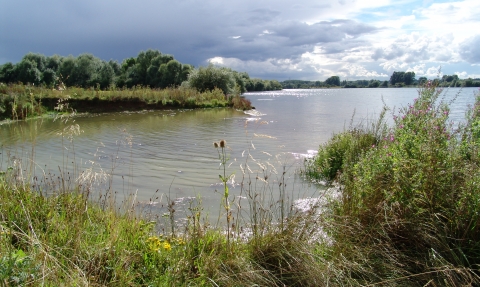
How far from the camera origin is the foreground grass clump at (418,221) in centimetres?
288

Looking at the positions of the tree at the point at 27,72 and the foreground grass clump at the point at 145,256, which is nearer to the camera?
the foreground grass clump at the point at 145,256

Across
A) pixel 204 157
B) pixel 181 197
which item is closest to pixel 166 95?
pixel 204 157

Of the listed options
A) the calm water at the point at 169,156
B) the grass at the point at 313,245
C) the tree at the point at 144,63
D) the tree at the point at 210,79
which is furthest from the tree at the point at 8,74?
the grass at the point at 313,245

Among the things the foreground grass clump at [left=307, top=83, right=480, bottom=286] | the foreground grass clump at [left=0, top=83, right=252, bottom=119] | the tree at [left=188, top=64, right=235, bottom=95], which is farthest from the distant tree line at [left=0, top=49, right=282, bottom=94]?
the foreground grass clump at [left=307, top=83, right=480, bottom=286]

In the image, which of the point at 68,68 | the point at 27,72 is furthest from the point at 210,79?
the point at 27,72

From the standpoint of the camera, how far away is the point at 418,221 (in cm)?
316

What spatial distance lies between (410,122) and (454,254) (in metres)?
2.07

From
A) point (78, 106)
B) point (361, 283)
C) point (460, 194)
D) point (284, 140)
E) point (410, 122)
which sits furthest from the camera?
point (78, 106)

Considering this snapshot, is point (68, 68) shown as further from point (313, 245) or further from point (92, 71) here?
point (313, 245)

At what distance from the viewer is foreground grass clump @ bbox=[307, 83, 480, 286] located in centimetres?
288

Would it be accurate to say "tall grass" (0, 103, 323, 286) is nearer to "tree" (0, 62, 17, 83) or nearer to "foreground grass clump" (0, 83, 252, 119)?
"foreground grass clump" (0, 83, 252, 119)

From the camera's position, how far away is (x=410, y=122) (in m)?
4.45

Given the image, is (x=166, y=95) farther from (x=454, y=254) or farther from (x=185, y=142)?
(x=454, y=254)

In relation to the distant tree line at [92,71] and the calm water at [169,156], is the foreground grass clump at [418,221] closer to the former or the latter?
the calm water at [169,156]
